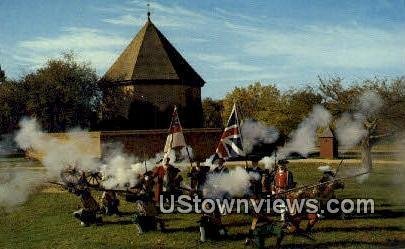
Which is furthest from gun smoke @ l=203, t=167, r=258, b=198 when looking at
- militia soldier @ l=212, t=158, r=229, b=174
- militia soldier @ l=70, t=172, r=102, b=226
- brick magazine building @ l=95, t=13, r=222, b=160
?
brick magazine building @ l=95, t=13, r=222, b=160

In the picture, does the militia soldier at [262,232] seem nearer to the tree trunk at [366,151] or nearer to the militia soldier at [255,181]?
the militia soldier at [255,181]

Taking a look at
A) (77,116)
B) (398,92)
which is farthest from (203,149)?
(398,92)

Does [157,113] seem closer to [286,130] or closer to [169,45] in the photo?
[169,45]

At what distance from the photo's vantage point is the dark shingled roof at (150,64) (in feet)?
164

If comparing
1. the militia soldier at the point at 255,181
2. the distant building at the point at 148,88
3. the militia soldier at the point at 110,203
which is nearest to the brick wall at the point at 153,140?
the distant building at the point at 148,88

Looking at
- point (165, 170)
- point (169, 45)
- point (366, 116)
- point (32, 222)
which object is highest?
point (169, 45)

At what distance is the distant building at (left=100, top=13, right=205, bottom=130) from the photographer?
165 ft

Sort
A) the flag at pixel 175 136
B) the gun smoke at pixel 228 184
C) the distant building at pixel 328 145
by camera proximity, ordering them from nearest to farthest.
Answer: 1. the gun smoke at pixel 228 184
2. the flag at pixel 175 136
3. the distant building at pixel 328 145

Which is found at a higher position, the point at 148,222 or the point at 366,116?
the point at 366,116

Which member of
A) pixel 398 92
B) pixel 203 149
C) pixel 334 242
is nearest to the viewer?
pixel 334 242

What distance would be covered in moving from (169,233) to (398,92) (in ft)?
59.2

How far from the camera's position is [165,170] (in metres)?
16.6

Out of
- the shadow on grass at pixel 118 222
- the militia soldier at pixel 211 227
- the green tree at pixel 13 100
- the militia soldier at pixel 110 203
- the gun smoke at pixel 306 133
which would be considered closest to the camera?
the militia soldier at pixel 211 227

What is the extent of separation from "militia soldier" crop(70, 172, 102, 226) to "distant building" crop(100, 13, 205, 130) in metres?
34.5
